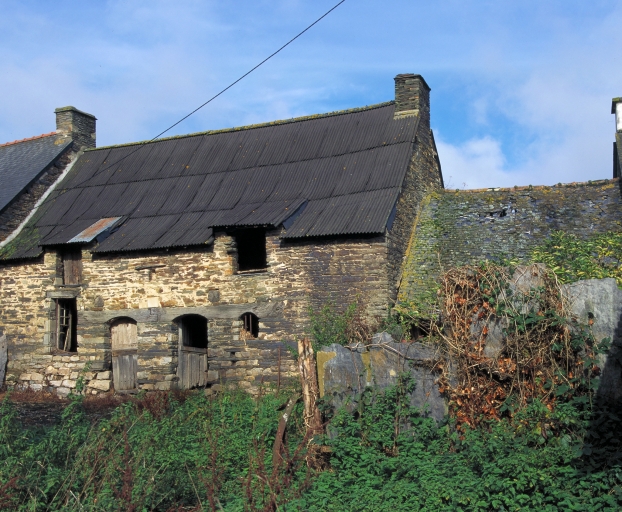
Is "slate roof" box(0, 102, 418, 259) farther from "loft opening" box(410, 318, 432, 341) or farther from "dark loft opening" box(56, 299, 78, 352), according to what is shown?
"loft opening" box(410, 318, 432, 341)

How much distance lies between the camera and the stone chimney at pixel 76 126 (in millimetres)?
20859

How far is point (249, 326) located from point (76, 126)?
391 inches

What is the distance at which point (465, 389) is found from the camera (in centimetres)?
817

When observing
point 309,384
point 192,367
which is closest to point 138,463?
point 309,384

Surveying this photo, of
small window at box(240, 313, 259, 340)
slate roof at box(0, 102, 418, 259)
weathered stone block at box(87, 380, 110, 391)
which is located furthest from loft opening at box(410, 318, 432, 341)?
A: weathered stone block at box(87, 380, 110, 391)

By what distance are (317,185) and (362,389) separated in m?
8.01

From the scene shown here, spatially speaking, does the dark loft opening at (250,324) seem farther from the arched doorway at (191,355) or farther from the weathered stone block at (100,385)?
the weathered stone block at (100,385)

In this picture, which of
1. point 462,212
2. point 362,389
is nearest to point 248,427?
point 362,389

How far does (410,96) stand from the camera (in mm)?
17031

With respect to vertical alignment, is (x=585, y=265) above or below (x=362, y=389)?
above

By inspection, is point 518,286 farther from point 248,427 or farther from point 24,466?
point 24,466

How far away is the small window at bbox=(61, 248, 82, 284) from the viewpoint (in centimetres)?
1691

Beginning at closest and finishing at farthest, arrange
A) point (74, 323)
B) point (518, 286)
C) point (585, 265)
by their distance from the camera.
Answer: point (518, 286)
point (585, 265)
point (74, 323)

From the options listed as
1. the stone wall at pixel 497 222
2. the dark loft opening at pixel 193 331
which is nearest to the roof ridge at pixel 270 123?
the stone wall at pixel 497 222
